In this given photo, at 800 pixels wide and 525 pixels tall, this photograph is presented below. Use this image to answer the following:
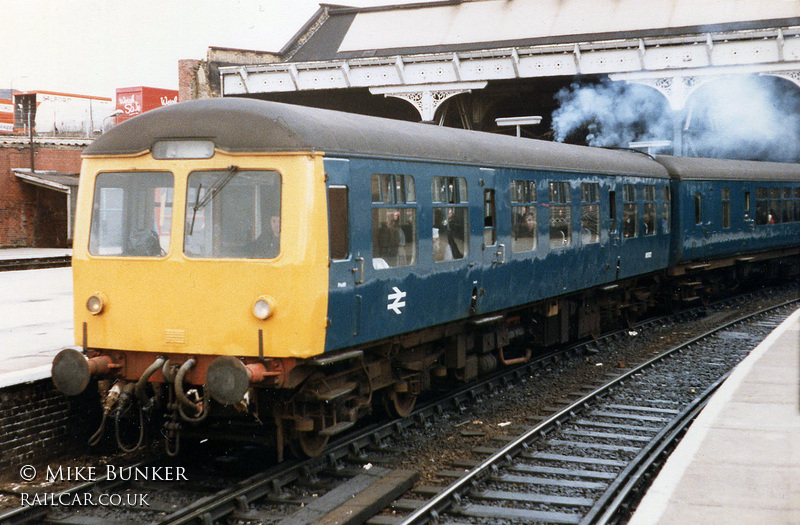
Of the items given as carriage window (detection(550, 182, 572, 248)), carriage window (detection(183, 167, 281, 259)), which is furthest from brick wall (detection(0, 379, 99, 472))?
carriage window (detection(550, 182, 572, 248))

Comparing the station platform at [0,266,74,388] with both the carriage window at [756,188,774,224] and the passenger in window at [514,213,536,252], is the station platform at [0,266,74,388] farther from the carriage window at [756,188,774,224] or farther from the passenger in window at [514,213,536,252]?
the carriage window at [756,188,774,224]

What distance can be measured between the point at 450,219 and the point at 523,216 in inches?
79.3

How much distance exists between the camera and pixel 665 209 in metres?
16.4

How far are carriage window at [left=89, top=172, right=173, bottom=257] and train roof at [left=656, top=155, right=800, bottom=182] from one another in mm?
12236

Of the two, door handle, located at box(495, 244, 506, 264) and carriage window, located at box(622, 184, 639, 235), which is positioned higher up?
carriage window, located at box(622, 184, 639, 235)

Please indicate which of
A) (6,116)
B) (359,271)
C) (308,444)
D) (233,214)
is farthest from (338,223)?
(6,116)

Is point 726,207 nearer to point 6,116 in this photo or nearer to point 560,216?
point 560,216

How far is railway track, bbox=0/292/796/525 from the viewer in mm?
6426

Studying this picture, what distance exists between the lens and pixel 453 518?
6531 millimetres

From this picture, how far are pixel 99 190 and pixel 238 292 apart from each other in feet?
5.42

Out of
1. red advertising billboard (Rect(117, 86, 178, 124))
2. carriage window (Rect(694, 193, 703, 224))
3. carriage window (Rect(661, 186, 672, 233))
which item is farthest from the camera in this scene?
red advertising billboard (Rect(117, 86, 178, 124))

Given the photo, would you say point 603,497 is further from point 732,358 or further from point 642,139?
point 642,139

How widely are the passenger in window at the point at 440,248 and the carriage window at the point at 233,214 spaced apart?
7.78ft

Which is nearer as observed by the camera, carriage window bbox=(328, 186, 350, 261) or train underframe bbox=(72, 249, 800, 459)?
train underframe bbox=(72, 249, 800, 459)
